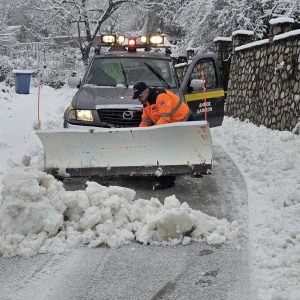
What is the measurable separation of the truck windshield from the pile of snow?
174 cm

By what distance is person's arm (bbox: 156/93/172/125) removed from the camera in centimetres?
636

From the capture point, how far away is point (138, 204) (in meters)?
4.91

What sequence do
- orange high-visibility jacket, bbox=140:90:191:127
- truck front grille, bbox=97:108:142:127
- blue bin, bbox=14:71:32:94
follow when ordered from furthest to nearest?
blue bin, bbox=14:71:32:94 → truck front grille, bbox=97:108:142:127 → orange high-visibility jacket, bbox=140:90:191:127

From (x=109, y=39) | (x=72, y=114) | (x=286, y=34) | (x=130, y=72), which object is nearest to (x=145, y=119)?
(x=72, y=114)

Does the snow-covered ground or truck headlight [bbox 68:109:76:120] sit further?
truck headlight [bbox 68:109:76:120]

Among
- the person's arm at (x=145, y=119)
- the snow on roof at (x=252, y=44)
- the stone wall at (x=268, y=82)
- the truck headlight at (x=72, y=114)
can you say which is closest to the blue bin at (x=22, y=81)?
the stone wall at (x=268, y=82)

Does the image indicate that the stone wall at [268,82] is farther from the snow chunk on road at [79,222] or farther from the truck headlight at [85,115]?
the snow chunk on road at [79,222]

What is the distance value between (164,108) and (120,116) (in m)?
0.63

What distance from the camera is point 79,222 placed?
452cm

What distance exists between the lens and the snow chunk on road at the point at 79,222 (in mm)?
4328

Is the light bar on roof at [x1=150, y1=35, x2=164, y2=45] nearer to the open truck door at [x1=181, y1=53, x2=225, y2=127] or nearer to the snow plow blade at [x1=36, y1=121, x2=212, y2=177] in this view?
the open truck door at [x1=181, y1=53, x2=225, y2=127]

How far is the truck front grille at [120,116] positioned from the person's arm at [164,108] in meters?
0.44

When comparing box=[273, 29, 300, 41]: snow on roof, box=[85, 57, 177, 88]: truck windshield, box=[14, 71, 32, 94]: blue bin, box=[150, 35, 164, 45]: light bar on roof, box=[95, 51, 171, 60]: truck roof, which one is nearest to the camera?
box=[85, 57, 177, 88]: truck windshield

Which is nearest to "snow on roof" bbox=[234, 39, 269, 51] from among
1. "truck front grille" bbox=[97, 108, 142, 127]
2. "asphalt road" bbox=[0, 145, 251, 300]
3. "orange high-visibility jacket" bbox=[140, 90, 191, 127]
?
"orange high-visibility jacket" bbox=[140, 90, 191, 127]
